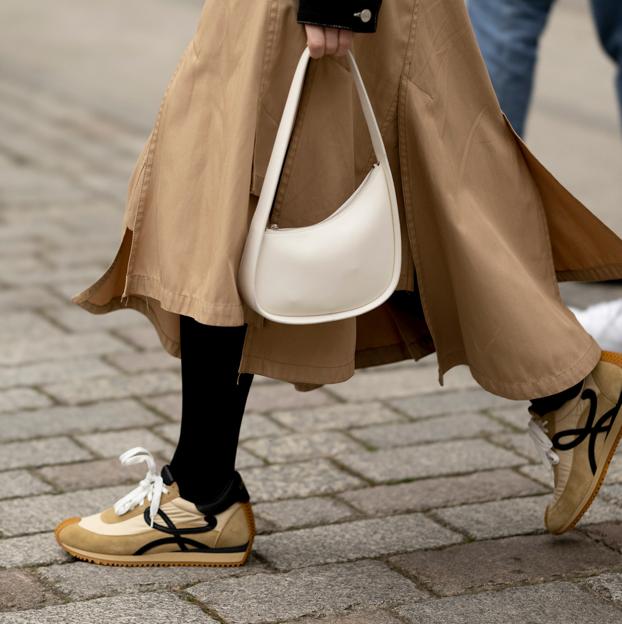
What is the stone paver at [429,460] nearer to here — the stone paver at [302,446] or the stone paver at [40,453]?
the stone paver at [302,446]

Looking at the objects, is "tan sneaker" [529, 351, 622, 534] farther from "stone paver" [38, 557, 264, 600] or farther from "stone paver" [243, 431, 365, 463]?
"stone paver" [243, 431, 365, 463]

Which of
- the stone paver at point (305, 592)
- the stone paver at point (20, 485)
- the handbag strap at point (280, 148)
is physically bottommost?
the stone paver at point (20, 485)

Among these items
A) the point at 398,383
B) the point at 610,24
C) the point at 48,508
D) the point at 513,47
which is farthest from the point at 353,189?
the point at 610,24

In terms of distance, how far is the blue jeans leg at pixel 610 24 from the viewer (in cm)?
460

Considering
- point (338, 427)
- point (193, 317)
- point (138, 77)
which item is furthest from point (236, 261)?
point (138, 77)

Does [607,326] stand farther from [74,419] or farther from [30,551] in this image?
[30,551]

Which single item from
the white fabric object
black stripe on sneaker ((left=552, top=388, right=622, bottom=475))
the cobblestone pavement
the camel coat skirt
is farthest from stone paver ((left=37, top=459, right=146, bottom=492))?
the white fabric object

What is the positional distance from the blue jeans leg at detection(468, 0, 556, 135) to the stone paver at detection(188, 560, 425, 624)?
2.19 metres

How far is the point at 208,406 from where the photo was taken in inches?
98.7

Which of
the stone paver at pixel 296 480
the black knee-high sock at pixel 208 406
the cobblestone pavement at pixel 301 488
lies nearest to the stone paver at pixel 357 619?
the cobblestone pavement at pixel 301 488

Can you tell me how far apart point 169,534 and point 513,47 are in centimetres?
237

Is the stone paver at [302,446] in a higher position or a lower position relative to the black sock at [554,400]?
lower

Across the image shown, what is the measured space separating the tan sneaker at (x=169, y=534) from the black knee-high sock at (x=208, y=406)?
0.03 meters

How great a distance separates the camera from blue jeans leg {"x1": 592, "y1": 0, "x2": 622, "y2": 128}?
181 inches
